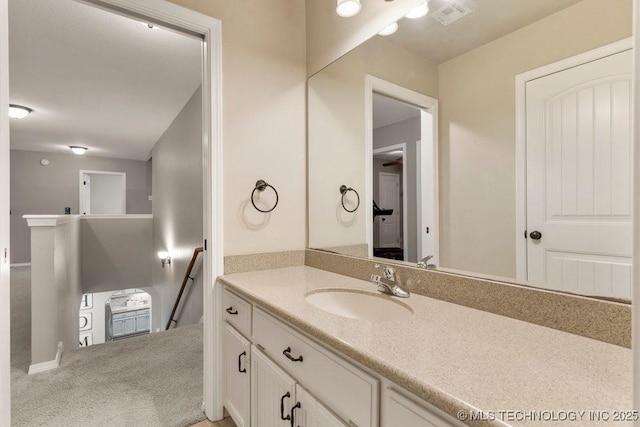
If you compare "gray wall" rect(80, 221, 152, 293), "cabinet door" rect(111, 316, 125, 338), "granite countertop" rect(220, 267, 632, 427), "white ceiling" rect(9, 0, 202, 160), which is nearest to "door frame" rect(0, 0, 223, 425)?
"white ceiling" rect(9, 0, 202, 160)

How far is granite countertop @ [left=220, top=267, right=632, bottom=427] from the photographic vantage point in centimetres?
51

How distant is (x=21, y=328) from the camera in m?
2.99

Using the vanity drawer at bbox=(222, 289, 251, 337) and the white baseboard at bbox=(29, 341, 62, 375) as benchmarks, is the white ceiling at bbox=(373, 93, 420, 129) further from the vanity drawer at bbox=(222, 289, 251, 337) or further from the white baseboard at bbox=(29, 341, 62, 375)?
the white baseboard at bbox=(29, 341, 62, 375)

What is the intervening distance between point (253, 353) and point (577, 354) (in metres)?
1.09

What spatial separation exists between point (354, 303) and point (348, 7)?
1445mm

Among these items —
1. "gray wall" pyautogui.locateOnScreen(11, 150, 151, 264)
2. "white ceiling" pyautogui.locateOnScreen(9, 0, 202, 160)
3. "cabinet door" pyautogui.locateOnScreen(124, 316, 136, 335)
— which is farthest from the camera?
"cabinet door" pyautogui.locateOnScreen(124, 316, 136, 335)

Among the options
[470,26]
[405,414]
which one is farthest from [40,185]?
[405,414]

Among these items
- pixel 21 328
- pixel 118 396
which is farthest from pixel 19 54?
pixel 118 396

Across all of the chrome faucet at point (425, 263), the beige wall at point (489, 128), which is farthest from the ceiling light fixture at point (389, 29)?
the chrome faucet at point (425, 263)

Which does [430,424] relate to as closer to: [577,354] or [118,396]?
[577,354]

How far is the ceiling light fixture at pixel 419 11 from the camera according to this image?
1.25 metres

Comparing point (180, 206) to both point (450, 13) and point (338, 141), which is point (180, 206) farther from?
point (450, 13)

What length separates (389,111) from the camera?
60.6 inches

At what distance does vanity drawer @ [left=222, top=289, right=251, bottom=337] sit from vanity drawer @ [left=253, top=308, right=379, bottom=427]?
16cm
